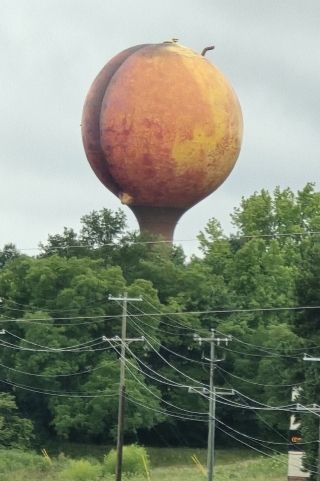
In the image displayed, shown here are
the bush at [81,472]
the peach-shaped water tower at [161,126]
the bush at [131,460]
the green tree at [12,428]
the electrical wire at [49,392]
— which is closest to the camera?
the bush at [81,472]

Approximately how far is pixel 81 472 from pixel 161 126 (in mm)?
12839

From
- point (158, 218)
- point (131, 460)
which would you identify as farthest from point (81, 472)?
point (158, 218)

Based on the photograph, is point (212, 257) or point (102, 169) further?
point (212, 257)

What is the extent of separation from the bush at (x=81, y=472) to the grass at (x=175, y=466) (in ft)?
1.19

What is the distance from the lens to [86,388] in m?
56.9

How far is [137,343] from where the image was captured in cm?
5888

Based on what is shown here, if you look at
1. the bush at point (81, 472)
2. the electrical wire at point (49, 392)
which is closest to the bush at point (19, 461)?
the bush at point (81, 472)

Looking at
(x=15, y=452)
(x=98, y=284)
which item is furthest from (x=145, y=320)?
(x=15, y=452)

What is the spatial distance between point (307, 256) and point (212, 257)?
16.8 m

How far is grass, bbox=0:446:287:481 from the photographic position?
5369 centimetres

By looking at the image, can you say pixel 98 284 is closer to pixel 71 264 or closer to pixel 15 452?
pixel 71 264

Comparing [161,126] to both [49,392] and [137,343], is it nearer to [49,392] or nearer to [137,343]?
[137,343]

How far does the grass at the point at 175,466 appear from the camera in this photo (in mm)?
53688

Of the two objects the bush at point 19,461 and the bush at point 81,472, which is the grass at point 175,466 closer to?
the bush at point 19,461
